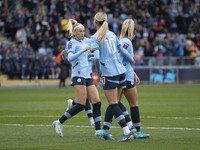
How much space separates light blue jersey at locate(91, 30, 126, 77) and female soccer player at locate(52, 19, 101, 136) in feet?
2.56

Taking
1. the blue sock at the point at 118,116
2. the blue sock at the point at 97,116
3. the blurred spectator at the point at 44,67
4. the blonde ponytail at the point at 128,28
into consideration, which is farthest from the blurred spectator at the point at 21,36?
the blue sock at the point at 118,116

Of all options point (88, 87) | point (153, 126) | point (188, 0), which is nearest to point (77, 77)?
point (88, 87)

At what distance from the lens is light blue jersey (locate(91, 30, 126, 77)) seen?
9.07m

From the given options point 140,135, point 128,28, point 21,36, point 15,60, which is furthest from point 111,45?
point 21,36

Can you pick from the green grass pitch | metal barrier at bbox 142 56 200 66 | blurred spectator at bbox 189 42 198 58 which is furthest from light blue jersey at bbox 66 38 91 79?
blurred spectator at bbox 189 42 198 58

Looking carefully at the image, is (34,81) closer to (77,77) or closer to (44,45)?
(44,45)

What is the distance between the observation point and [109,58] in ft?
30.0

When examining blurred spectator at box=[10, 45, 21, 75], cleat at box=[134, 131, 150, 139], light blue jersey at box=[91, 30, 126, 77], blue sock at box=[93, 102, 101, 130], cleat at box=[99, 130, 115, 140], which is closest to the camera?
light blue jersey at box=[91, 30, 126, 77]

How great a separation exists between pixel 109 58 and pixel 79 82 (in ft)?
3.73

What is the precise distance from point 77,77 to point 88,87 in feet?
1.20

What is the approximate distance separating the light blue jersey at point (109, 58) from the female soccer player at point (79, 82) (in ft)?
2.56

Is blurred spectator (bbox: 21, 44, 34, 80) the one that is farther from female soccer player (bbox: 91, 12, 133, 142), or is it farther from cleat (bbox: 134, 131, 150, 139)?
female soccer player (bbox: 91, 12, 133, 142)

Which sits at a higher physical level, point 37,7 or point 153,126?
point 37,7

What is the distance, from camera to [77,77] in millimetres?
10031
